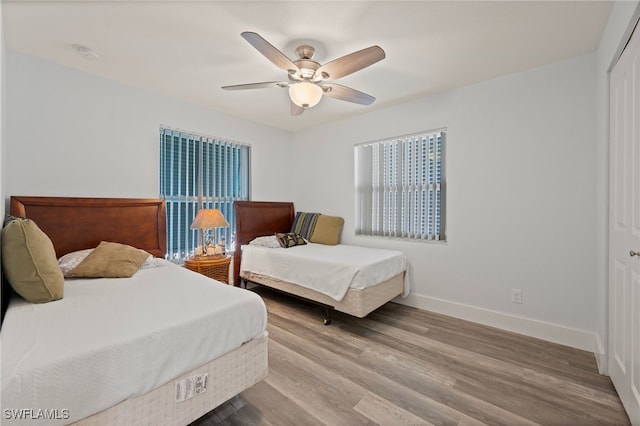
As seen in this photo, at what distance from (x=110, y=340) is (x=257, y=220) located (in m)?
2.90

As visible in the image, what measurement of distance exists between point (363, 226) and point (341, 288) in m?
1.37

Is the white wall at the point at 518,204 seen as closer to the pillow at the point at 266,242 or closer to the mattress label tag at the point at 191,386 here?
the pillow at the point at 266,242

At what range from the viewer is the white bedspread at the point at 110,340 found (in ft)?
3.12

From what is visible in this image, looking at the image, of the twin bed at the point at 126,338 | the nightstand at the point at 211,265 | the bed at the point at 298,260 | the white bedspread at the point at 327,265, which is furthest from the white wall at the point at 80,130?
the white bedspread at the point at 327,265

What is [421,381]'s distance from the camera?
1.85 meters

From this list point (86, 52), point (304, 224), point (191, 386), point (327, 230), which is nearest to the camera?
point (191, 386)

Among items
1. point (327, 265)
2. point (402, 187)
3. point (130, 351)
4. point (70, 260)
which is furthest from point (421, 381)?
point (70, 260)

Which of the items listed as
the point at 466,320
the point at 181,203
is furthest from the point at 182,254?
the point at 466,320

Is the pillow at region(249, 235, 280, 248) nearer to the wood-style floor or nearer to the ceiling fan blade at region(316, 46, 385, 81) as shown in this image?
the wood-style floor

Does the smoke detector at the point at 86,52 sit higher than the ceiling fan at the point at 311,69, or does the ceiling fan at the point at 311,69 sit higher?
the smoke detector at the point at 86,52

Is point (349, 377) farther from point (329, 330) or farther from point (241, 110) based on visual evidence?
point (241, 110)

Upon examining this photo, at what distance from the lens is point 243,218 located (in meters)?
3.81

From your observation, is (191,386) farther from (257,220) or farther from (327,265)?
(257,220)

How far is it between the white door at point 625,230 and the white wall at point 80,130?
3.77 meters
